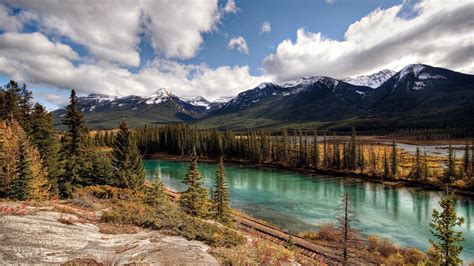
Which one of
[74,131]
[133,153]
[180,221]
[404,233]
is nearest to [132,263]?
[180,221]

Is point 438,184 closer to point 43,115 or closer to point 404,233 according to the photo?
point 404,233

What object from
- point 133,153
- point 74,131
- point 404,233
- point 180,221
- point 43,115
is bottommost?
point 404,233

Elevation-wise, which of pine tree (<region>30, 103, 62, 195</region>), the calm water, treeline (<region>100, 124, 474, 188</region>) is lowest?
the calm water

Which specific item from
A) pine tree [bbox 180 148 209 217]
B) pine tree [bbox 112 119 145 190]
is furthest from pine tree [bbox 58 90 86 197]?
pine tree [bbox 180 148 209 217]

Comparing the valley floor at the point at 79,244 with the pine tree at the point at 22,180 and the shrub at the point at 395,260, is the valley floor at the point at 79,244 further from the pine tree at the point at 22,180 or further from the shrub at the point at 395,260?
the shrub at the point at 395,260

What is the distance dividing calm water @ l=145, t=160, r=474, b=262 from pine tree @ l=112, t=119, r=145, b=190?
24054mm

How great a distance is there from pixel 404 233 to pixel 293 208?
19731mm

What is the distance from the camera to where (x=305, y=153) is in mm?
109000

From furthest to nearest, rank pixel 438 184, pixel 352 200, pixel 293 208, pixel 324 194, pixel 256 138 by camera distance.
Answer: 1. pixel 256 138
2. pixel 438 184
3. pixel 324 194
4. pixel 352 200
5. pixel 293 208

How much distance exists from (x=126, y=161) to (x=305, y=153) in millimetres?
85561

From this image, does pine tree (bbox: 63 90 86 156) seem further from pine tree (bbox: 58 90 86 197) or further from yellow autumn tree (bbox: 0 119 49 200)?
yellow autumn tree (bbox: 0 119 49 200)

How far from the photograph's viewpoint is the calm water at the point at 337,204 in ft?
141

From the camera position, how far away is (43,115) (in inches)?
1570

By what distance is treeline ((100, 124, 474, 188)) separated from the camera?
7912 centimetres
